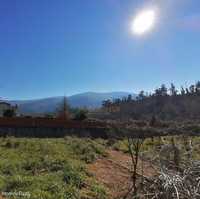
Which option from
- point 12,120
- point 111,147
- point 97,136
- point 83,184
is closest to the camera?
point 83,184

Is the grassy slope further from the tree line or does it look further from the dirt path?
the tree line

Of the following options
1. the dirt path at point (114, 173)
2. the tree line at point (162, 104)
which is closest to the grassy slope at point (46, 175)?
the dirt path at point (114, 173)

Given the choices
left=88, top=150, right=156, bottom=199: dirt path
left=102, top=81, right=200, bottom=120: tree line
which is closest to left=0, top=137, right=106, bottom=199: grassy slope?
left=88, top=150, right=156, bottom=199: dirt path

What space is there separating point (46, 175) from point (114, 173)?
152 inches

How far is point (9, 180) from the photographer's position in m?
9.87

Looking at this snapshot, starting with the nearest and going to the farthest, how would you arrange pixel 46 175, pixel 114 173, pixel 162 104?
pixel 46 175, pixel 114 173, pixel 162 104

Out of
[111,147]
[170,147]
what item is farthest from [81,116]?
[170,147]

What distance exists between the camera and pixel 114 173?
46.4 feet

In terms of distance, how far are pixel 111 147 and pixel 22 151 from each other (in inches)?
298

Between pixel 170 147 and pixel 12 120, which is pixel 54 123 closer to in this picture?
pixel 12 120

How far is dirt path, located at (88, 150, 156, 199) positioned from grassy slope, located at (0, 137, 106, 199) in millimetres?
436

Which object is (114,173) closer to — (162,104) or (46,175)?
(46,175)

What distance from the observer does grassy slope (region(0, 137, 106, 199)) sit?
31.0 feet

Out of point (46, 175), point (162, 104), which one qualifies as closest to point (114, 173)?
point (46, 175)
